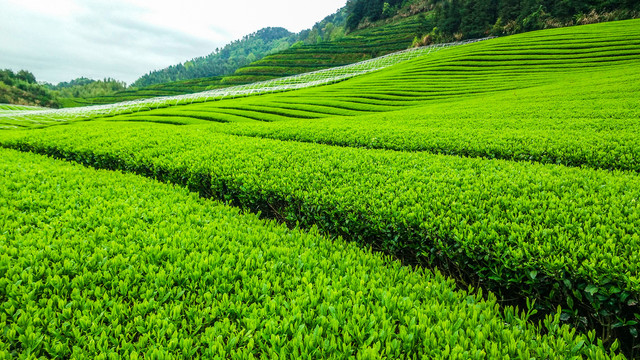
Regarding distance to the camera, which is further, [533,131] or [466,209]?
[533,131]

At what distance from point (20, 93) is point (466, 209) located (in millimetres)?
114746

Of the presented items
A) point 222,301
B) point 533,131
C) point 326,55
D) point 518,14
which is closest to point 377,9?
point 326,55

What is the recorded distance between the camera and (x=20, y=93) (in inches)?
3204

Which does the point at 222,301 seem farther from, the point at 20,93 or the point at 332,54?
the point at 20,93

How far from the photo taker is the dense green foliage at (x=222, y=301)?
2389mm

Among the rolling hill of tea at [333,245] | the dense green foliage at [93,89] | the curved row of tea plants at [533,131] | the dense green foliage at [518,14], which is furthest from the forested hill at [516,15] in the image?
the dense green foliage at [93,89]

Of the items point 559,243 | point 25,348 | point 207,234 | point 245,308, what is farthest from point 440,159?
point 25,348

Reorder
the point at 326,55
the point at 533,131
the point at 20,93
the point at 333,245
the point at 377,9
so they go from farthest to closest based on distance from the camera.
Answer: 1. the point at 377,9
2. the point at 20,93
3. the point at 326,55
4. the point at 533,131
5. the point at 333,245

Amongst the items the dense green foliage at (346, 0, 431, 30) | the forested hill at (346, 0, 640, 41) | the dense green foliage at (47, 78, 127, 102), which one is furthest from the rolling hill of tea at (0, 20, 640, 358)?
the dense green foliage at (47, 78, 127, 102)

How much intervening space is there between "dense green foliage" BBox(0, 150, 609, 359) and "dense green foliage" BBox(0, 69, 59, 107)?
10588 cm

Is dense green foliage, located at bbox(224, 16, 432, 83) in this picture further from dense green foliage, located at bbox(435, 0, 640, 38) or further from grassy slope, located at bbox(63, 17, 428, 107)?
dense green foliage, located at bbox(435, 0, 640, 38)

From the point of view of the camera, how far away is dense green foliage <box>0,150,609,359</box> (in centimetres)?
239

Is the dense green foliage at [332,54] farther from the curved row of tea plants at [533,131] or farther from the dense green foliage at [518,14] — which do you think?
the curved row of tea plants at [533,131]

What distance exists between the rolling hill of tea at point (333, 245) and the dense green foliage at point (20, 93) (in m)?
101
